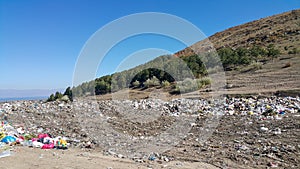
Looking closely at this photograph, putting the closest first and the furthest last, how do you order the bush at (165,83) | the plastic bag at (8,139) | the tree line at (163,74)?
the plastic bag at (8,139), the bush at (165,83), the tree line at (163,74)

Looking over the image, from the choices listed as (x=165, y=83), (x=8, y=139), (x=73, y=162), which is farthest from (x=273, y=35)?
(x=73, y=162)

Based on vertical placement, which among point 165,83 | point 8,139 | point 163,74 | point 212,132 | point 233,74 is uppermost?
point 163,74

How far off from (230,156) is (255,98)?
22.8 feet

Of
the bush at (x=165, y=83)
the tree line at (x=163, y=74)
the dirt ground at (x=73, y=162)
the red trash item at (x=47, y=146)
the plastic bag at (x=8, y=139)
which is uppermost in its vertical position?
the tree line at (x=163, y=74)

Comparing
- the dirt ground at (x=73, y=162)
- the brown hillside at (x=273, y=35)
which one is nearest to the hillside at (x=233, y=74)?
the brown hillside at (x=273, y=35)

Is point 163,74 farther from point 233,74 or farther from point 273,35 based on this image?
point 273,35

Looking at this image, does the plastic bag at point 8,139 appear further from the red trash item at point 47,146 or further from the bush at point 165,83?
the bush at point 165,83

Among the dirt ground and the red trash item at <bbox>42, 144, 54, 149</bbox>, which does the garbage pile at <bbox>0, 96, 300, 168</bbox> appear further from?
the dirt ground

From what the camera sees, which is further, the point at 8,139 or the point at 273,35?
the point at 273,35

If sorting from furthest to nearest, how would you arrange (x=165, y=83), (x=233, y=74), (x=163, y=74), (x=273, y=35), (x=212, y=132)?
(x=273, y=35) → (x=163, y=74) → (x=165, y=83) → (x=233, y=74) → (x=212, y=132)

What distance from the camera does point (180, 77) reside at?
721 inches

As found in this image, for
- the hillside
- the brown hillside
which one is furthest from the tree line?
the brown hillside

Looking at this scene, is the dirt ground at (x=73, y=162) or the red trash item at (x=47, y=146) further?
the red trash item at (x=47, y=146)

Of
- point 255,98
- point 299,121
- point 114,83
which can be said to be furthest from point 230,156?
point 114,83
